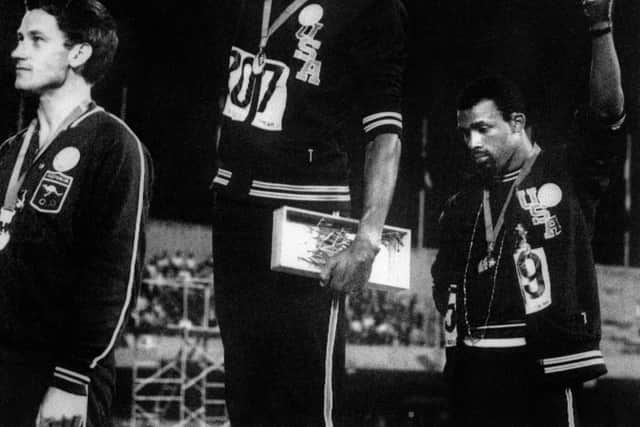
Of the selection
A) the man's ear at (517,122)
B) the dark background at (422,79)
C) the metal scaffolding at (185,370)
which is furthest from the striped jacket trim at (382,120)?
the metal scaffolding at (185,370)

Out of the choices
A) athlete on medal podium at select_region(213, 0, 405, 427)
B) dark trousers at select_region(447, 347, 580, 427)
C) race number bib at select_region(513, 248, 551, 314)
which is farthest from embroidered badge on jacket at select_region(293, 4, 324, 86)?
dark trousers at select_region(447, 347, 580, 427)

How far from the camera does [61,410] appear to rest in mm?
1227

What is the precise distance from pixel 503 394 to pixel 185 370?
17.3ft

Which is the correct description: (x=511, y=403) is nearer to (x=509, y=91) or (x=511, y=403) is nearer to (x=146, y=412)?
(x=509, y=91)

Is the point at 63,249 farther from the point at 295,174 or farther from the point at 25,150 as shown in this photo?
the point at 295,174

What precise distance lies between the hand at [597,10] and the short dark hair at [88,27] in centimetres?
98

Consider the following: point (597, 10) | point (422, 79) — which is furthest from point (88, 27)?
point (422, 79)

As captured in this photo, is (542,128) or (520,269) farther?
(542,128)

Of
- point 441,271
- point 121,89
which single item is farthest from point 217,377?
point 441,271

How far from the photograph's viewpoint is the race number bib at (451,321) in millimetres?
2010

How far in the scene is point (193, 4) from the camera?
232 inches

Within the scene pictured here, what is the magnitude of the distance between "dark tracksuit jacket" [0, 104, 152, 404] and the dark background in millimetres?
1555

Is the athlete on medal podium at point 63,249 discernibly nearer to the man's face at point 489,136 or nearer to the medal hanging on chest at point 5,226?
the medal hanging on chest at point 5,226

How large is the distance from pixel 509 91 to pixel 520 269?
0.56 metres
